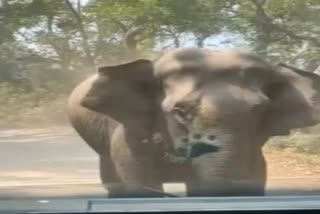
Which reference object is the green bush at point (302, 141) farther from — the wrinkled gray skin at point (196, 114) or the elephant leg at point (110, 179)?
the elephant leg at point (110, 179)

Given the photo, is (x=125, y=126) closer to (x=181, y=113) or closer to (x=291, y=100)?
(x=181, y=113)

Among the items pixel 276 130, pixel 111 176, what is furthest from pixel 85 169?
pixel 276 130

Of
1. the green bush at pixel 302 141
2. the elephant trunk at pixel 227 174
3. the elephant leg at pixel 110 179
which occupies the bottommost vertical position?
the elephant leg at pixel 110 179

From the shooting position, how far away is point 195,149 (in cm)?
120

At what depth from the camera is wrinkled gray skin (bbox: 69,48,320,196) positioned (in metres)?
1.18

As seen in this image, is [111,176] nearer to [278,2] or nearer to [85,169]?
[85,169]

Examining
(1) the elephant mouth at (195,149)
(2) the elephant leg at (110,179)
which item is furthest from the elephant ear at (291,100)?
(2) the elephant leg at (110,179)

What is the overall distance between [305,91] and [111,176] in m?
0.36

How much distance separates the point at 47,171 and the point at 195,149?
23 centimetres

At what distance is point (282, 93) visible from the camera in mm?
1340

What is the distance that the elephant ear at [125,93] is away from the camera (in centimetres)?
125

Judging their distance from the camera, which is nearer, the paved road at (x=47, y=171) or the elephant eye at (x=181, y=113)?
the paved road at (x=47, y=171)

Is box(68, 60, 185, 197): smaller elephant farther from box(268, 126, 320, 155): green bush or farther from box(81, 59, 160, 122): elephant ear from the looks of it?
box(268, 126, 320, 155): green bush

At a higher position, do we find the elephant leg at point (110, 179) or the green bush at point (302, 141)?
the green bush at point (302, 141)
